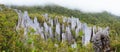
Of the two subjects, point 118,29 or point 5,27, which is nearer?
point 5,27

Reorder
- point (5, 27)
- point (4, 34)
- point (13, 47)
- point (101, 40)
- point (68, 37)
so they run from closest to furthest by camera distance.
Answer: point (101, 40)
point (13, 47)
point (4, 34)
point (5, 27)
point (68, 37)

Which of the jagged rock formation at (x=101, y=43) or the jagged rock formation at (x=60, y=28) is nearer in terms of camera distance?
the jagged rock formation at (x=101, y=43)

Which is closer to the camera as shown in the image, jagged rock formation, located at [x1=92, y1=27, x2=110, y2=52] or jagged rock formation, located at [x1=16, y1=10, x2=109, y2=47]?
jagged rock formation, located at [x1=92, y1=27, x2=110, y2=52]

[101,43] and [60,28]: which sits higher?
[101,43]

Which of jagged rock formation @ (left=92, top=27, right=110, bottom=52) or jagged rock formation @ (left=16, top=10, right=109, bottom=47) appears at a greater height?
jagged rock formation @ (left=92, top=27, right=110, bottom=52)

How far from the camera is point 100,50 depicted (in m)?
6.89

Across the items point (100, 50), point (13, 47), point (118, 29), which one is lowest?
point (118, 29)

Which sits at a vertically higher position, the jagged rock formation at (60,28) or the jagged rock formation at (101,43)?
the jagged rock formation at (101,43)

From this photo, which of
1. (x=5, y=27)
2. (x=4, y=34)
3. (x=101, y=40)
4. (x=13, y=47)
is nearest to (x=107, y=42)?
(x=101, y=40)

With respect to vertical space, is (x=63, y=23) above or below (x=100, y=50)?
below

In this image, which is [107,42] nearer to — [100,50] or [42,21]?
[100,50]

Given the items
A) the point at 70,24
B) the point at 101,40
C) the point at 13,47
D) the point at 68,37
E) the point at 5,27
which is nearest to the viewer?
the point at 101,40

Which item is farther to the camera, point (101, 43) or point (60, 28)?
point (60, 28)

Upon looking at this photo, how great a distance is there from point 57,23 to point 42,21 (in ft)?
17.6
